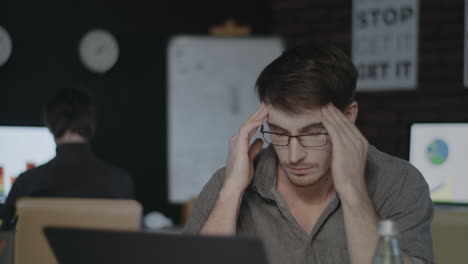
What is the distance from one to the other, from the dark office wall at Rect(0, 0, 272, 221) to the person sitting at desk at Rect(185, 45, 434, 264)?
11.3ft

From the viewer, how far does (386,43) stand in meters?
4.27

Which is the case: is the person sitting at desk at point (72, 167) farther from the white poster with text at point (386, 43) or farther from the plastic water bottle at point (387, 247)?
the white poster with text at point (386, 43)

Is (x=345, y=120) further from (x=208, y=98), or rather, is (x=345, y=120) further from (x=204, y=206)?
(x=208, y=98)

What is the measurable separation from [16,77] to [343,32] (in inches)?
94.9

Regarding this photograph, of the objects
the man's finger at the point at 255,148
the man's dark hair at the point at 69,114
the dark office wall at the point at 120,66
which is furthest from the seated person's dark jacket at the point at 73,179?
the dark office wall at the point at 120,66

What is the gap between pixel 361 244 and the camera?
1501mm

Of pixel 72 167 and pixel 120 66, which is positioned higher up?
pixel 120 66

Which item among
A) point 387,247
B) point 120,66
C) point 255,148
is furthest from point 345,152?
point 120,66

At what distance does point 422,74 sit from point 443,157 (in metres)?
1.52

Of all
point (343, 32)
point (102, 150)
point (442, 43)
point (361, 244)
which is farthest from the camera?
point (102, 150)

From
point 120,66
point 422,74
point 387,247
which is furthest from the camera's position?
point 120,66

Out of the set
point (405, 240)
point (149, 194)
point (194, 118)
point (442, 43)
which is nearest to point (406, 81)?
point (442, 43)

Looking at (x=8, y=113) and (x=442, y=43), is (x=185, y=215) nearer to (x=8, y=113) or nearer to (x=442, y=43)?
(x=8, y=113)

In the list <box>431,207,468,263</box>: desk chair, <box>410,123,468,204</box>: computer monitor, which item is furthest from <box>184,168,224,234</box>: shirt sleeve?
<box>410,123,468,204</box>: computer monitor
